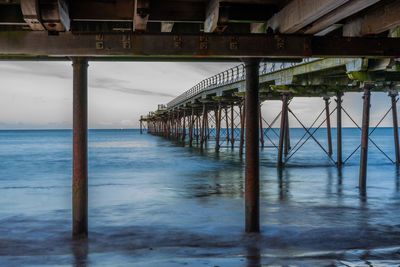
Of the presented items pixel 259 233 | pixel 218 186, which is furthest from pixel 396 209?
pixel 218 186

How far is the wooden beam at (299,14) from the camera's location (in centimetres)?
415

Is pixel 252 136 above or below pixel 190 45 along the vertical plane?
below

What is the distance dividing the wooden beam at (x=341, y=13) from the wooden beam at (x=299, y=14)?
0.63 ft

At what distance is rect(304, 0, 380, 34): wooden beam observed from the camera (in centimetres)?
414

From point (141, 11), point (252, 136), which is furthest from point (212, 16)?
point (252, 136)

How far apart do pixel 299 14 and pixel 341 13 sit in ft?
1.56

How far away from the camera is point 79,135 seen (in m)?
6.26

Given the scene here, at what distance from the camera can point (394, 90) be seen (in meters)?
16.7

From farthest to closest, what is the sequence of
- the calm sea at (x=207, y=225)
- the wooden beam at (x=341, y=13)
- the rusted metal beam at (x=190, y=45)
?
the calm sea at (x=207, y=225)
the rusted metal beam at (x=190, y=45)
the wooden beam at (x=341, y=13)

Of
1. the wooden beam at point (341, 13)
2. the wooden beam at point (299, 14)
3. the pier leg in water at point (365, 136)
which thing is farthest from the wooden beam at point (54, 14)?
the pier leg in water at point (365, 136)

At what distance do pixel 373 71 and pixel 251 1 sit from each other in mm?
8720

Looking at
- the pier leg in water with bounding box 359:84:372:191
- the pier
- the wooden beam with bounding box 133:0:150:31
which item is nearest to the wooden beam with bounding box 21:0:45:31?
the pier

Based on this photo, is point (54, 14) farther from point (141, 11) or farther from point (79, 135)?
point (79, 135)

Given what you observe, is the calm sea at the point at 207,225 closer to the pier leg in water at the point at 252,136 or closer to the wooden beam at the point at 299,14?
the pier leg in water at the point at 252,136
